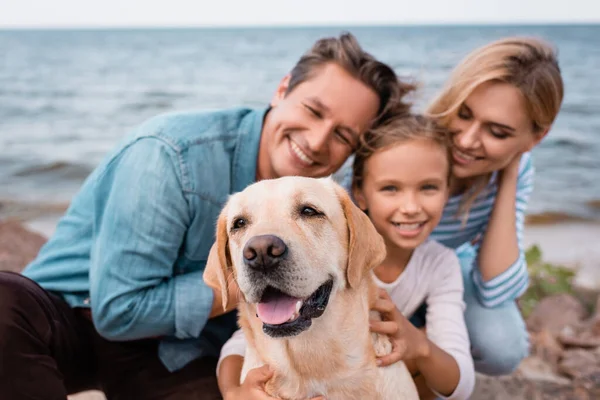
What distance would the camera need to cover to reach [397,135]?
2.51 m

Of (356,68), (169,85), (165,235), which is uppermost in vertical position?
(356,68)

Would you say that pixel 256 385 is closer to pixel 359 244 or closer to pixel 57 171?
pixel 359 244

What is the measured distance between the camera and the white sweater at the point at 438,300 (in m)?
2.32

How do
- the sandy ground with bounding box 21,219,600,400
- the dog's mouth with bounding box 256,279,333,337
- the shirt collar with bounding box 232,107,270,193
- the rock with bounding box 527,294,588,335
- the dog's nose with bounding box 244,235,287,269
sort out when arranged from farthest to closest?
the sandy ground with bounding box 21,219,600,400, the rock with bounding box 527,294,588,335, the shirt collar with bounding box 232,107,270,193, the dog's mouth with bounding box 256,279,333,337, the dog's nose with bounding box 244,235,287,269

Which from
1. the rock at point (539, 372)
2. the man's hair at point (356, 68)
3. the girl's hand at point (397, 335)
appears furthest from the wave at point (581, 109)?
the girl's hand at point (397, 335)

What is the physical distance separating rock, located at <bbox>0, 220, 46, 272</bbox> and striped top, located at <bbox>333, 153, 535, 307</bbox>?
9.50 feet

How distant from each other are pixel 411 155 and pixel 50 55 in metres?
13.3

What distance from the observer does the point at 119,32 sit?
18.0 meters

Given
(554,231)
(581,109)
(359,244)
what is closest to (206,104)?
(554,231)

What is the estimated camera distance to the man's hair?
259 cm

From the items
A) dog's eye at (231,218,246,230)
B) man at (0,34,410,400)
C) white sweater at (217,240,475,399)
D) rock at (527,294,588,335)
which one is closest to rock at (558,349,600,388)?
rock at (527,294,588,335)

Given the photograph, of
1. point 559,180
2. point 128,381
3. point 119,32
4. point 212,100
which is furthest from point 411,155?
point 119,32

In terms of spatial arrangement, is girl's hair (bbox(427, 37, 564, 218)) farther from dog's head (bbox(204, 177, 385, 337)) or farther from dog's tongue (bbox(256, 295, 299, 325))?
dog's tongue (bbox(256, 295, 299, 325))

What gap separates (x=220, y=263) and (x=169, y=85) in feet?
35.0
